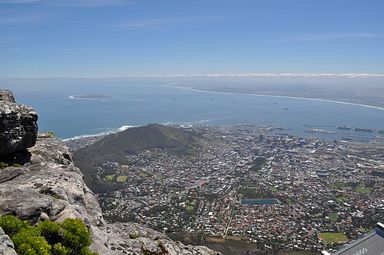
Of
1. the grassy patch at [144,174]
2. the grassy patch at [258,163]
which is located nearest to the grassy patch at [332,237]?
the grassy patch at [258,163]

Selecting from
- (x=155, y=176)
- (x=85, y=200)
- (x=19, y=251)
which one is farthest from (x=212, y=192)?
(x=19, y=251)

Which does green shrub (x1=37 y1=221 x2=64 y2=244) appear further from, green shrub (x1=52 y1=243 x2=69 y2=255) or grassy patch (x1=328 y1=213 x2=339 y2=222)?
grassy patch (x1=328 y1=213 x2=339 y2=222)

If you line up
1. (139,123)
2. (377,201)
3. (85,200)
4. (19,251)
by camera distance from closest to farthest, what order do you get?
(19,251)
(85,200)
(377,201)
(139,123)

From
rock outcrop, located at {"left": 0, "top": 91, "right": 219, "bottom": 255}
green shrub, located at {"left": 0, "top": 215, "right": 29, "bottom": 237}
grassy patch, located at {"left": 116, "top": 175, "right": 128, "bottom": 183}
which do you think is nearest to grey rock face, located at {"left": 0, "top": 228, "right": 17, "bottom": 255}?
rock outcrop, located at {"left": 0, "top": 91, "right": 219, "bottom": 255}

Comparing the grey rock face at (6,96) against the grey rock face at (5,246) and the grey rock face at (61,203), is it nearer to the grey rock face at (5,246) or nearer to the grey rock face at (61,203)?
the grey rock face at (61,203)

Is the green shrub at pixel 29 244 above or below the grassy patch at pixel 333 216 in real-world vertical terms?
above

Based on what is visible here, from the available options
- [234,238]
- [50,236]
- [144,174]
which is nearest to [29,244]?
[50,236]

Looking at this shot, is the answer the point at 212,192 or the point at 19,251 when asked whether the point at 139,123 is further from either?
the point at 19,251
